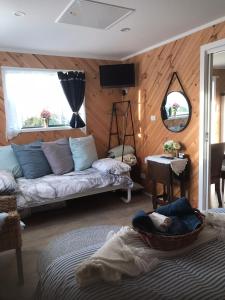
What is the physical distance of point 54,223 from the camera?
3.23 m

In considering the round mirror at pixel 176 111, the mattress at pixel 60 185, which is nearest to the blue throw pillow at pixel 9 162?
the mattress at pixel 60 185

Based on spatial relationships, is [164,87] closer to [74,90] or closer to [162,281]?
[74,90]

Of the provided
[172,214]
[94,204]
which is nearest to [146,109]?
[94,204]

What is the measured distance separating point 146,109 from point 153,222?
2.96 m

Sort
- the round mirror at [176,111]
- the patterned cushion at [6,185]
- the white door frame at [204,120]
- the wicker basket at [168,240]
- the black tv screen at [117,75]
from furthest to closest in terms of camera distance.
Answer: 1. the black tv screen at [117,75]
2. the round mirror at [176,111]
3. the white door frame at [204,120]
4. the patterned cushion at [6,185]
5. the wicker basket at [168,240]

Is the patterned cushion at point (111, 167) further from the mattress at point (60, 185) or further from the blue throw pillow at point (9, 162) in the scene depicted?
the blue throw pillow at point (9, 162)

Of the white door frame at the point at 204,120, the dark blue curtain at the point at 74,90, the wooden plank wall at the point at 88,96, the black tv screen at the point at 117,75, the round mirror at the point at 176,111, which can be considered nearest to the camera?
the white door frame at the point at 204,120

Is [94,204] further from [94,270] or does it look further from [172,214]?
[94,270]

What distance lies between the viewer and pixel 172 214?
1.44m

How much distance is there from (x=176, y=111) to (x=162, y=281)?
274 centimetres

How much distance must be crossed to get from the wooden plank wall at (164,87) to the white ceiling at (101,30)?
6.0 inches

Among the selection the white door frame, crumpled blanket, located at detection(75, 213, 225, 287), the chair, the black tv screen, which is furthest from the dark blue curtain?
crumpled blanket, located at detection(75, 213, 225, 287)

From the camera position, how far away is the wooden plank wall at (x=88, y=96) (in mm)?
3734

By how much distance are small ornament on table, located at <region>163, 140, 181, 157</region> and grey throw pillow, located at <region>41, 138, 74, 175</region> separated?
1410mm
